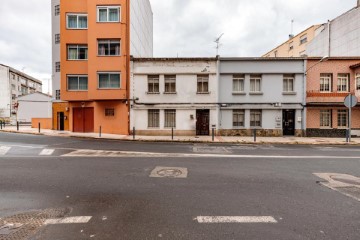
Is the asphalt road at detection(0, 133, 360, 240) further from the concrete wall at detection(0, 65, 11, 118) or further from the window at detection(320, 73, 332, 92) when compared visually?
the concrete wall at detection(0, 65, 11, 118)

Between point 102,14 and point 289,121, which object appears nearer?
point 289,121

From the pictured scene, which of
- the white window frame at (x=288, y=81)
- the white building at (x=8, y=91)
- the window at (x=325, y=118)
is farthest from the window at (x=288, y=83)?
the white building at (x=8, y=91)

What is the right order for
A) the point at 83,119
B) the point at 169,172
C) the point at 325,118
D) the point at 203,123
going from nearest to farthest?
the point at 169,172
the point at 325,118
the point at 203,123
the point at 83,119

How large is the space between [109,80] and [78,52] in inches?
202

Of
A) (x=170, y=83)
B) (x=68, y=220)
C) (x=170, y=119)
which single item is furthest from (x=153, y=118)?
(x=68, y=220)

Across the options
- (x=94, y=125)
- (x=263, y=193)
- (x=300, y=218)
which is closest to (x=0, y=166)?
(x=263, y=193)

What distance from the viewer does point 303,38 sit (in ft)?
130

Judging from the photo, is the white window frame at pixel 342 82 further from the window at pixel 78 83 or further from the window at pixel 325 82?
the window at pixel 78 83

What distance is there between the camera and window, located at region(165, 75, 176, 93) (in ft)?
67.3

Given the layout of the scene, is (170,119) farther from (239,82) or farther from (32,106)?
(32,106)

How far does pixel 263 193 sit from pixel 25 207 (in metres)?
5.31

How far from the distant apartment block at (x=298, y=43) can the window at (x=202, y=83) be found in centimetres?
2504

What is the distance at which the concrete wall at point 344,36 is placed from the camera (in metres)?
23.9

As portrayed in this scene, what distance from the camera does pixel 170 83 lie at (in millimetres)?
20516
